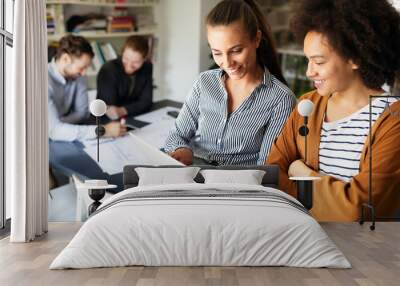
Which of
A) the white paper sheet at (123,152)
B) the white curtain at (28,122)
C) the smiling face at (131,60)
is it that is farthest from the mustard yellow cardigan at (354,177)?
the white curtain at (28,122)

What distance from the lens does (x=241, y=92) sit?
251 inches

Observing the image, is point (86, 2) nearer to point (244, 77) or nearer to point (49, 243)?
point (244, 77)

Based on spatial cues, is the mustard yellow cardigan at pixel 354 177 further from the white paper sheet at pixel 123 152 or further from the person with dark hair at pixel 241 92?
the white paper sheet at pixel 123 152

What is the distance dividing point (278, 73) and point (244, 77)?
32cm

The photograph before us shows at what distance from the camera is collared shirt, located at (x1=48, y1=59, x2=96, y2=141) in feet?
21.4

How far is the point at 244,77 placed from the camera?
6340mm

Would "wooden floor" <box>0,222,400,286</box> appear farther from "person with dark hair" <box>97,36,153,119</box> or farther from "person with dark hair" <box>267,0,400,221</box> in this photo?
"person with dark hair" <box>97,36,153,119</box>

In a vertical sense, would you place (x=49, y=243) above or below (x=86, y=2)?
below

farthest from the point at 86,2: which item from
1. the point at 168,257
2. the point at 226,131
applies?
the point at 168,257

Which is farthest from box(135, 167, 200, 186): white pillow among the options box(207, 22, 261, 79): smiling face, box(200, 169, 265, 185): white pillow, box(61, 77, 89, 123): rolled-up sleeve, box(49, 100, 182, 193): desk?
box(207, 22, 261, 79): smiling face

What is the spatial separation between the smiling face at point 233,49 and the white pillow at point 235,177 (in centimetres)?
91

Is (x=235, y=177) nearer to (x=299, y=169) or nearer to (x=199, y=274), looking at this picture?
(x=299, y=169)

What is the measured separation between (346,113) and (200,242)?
7.96 feet

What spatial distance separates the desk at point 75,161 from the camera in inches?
258
